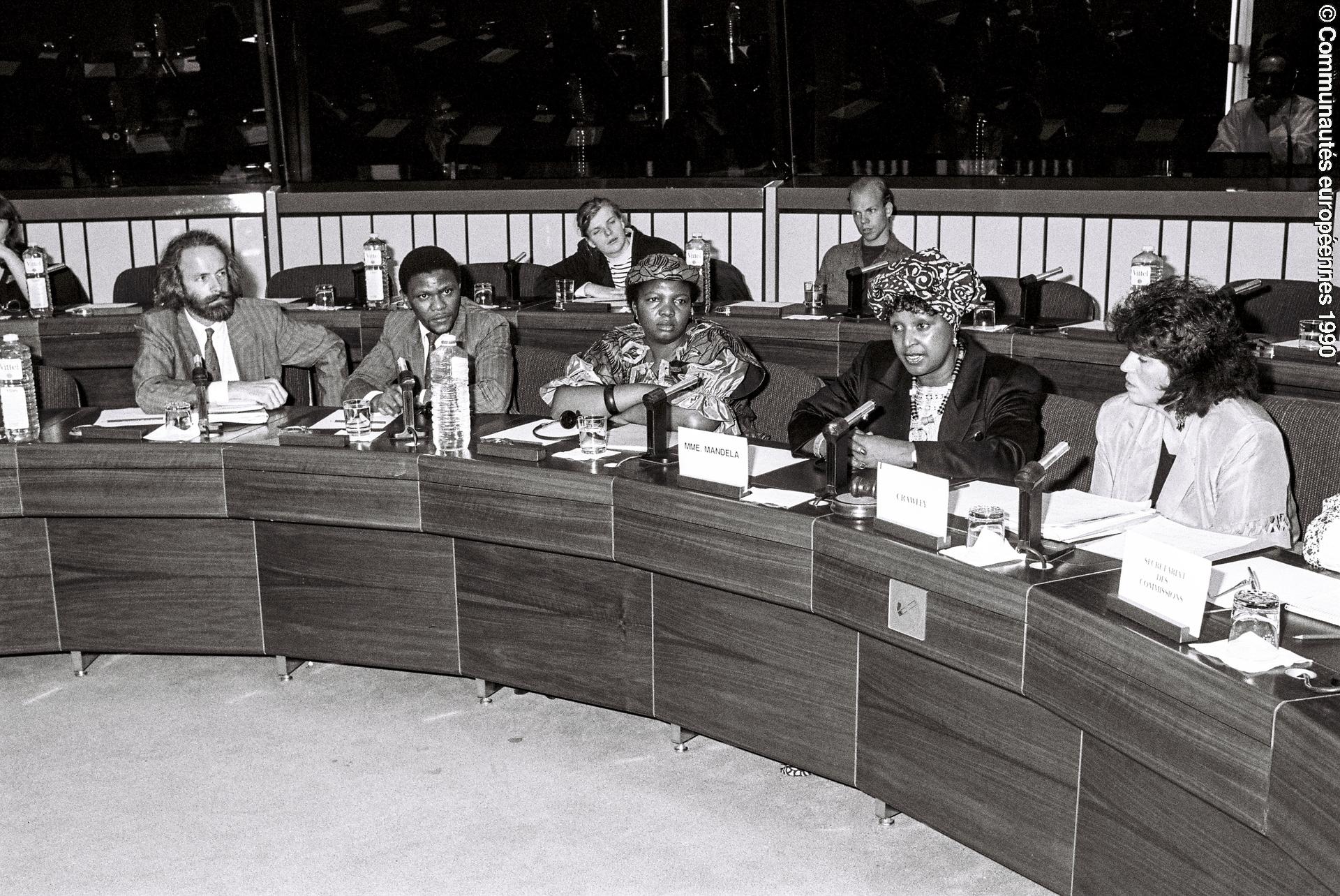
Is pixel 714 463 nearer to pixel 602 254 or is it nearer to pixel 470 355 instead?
pixel 470 355

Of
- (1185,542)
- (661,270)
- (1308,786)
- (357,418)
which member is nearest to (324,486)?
(357,418)

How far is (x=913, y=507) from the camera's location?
2334 mm

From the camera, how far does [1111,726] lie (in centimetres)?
194

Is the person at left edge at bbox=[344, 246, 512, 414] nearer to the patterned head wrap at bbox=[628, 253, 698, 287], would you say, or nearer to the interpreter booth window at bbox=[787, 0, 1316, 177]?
the patterned head wrap at bbox=[628, 253, 698, 287]

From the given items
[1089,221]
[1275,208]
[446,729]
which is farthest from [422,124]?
[446,729]

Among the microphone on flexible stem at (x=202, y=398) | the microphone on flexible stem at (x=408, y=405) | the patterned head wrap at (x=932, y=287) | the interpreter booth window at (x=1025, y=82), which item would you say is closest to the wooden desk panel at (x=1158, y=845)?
the patterned head wrap at (x=932, y=287)

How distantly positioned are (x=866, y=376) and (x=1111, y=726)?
Answer: 1.25 metres

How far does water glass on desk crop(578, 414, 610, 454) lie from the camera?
9.68 ft

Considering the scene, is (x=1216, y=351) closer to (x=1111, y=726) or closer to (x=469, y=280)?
(x=1111, y=726)

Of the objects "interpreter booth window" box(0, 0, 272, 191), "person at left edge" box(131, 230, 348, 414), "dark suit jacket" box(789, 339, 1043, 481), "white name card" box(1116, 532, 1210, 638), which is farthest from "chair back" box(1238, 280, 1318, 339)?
"interpreter booth window" box(0, 0, 272, 191)

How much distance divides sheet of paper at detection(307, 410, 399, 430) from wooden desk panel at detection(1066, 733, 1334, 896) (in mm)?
1928

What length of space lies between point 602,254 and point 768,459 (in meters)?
2.69

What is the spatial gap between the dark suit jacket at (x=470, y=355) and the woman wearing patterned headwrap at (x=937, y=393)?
0.92 meters

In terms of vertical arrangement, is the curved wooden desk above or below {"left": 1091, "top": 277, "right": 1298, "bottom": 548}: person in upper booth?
below
